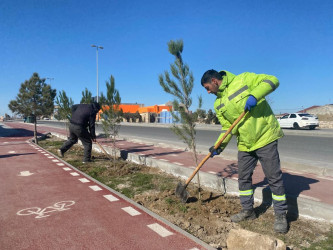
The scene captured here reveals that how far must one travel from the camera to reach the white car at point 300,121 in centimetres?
2234

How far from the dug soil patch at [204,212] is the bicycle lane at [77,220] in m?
0.28

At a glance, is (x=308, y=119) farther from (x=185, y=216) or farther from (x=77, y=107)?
(x=185, y=216)

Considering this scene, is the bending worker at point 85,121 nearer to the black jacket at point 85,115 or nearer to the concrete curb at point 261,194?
the black jacket at point 85,115

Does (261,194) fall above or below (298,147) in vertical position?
above

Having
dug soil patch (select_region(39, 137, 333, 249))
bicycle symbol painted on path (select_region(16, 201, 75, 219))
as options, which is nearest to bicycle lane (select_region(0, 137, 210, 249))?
bicycle symbol painted on path (select_region(16, 201, 75, 219))

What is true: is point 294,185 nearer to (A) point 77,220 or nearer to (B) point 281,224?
(B) point 281,224

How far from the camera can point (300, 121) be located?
22.7m

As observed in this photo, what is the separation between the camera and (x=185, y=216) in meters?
3.73

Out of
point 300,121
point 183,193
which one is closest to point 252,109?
point 183,193

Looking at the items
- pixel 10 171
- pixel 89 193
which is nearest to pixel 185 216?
pixel 89 193

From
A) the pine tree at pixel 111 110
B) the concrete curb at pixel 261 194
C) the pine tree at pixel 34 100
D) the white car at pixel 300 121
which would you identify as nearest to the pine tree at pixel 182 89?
the concrete curb at pixel 261 194

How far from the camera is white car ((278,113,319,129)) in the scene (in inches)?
880

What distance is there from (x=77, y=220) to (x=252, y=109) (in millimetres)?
2776

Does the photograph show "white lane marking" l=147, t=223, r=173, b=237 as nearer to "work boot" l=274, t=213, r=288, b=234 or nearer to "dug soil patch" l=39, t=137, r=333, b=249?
"dug soil patch" l=39, t=137, r=333, b=249
